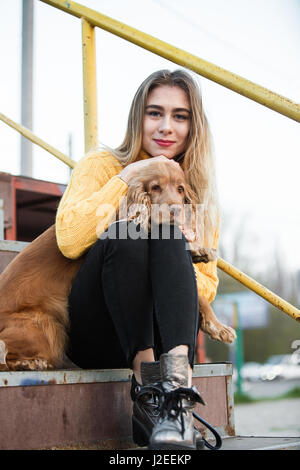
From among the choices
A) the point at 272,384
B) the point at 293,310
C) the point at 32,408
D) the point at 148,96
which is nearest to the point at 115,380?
the point at 32,408

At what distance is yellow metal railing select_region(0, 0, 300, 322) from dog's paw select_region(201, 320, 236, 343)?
310 millimetres

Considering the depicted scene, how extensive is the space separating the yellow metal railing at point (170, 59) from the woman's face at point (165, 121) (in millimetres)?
242

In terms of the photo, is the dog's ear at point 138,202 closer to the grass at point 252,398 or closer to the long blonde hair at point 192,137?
the long blonde hair at point 192,137

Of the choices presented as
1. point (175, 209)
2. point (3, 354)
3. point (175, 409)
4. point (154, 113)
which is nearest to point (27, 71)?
point (154, 113)

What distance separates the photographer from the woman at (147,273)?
155 centimetres

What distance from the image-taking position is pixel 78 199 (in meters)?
1.90

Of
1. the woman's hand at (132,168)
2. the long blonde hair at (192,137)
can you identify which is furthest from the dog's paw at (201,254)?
the woman's hand at (132,168)

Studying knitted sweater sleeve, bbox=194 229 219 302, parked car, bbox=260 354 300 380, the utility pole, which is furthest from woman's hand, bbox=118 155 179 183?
parked car, bbox=260 354 300 380

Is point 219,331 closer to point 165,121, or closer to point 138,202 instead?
point 138,202

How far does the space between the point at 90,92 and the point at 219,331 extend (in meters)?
1.09

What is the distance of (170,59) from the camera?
1932 mm
